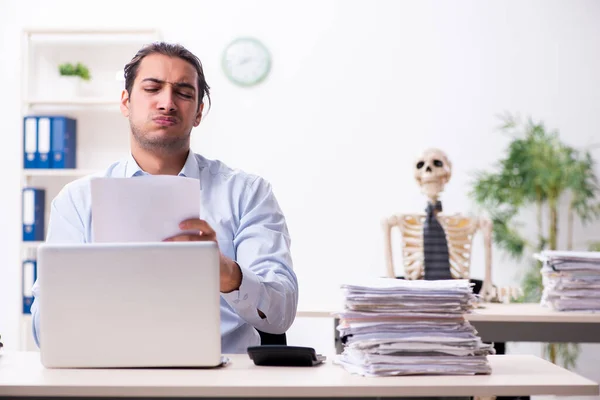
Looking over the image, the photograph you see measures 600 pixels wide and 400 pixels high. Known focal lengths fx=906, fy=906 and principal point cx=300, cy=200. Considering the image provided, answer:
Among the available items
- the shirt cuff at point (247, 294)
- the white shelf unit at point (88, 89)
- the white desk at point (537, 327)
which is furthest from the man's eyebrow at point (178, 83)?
the white shelf unit at point (88, 89)

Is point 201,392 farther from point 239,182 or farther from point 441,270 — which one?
point 441,270

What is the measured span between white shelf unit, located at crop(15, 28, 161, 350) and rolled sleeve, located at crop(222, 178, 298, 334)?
3.16 meters

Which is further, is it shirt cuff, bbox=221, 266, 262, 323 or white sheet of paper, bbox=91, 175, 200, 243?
Result: shirt cuff, bbox=221, 266, 262, 323

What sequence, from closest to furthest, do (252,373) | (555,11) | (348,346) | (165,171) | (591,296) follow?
(252,373)
(348,346)
(165,171)
(591,296)
(555,11)

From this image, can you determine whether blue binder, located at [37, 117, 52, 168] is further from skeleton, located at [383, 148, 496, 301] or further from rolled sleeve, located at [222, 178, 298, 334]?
rolled sleeve, located at [222, 178, 298, 334]

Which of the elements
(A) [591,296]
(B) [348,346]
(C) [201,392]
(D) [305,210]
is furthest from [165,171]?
(D) [305,210]

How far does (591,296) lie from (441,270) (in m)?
0.79

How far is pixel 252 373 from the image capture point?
169 cm

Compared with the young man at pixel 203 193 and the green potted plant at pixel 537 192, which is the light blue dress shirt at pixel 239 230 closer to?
the young man at pixel 203 193

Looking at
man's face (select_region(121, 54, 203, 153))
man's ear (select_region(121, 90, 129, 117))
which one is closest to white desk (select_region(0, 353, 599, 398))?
man's face (select_region(121, 54, 203, 153))

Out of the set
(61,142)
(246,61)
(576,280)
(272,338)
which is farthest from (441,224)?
(61,142)

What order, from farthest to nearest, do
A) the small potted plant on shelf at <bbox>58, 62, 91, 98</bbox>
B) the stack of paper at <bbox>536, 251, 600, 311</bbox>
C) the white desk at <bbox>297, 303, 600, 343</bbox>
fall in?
the small potted plant on shelf at <bbox>58, 62, 91, 98</bbox> < the stack of paper at <bbox>536, 251, 600, 311</bbox> < the white desk at <bbox>297, 303, 600, 343</bbox>

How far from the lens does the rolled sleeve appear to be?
2053 millimetres

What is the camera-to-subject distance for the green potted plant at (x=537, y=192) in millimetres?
5082
